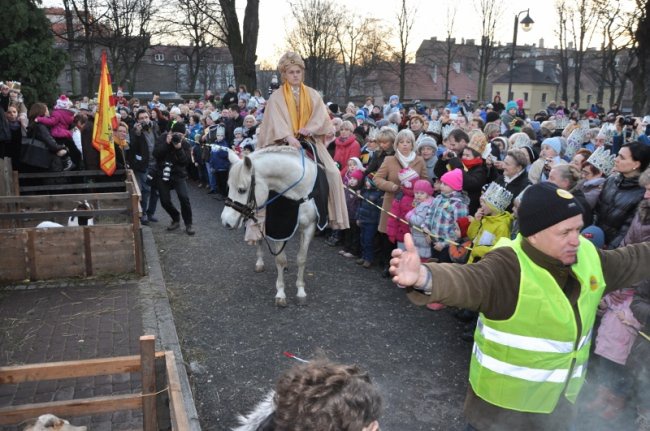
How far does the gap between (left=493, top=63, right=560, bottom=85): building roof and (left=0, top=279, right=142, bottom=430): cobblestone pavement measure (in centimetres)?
6825

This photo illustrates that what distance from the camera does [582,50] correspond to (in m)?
41.2

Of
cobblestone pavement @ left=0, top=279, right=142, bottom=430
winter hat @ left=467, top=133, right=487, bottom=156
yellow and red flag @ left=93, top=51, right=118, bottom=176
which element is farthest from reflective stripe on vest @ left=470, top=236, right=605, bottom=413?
yellow and red flag @ left=93, top=51, right=118, bottom=176

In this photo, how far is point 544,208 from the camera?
2494 millimetres

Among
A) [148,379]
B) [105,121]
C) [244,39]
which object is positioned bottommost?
[148,379]

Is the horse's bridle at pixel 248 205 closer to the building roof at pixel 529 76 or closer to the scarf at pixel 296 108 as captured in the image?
the scarf at pixel 296 108

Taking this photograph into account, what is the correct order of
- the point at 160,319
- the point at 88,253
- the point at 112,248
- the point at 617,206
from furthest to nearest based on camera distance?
the point at 112,248 < the point at 88,253 < the point at 160,319 < the point at 617,206

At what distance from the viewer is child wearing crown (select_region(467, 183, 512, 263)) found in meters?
5.59

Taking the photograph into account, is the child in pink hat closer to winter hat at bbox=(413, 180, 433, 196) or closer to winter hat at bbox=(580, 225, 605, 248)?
winter hat at bbox=(413, 180, 433, 196)

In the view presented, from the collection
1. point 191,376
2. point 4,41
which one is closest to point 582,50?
point 4,41

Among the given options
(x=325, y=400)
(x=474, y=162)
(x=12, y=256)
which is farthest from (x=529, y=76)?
(x=325, y=400)

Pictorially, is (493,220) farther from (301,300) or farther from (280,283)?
(280,283)

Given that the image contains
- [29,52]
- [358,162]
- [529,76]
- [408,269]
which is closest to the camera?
[408,269]

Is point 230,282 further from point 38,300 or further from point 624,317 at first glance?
point 624,317

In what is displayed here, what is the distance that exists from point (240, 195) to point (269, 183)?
0.40 meters
